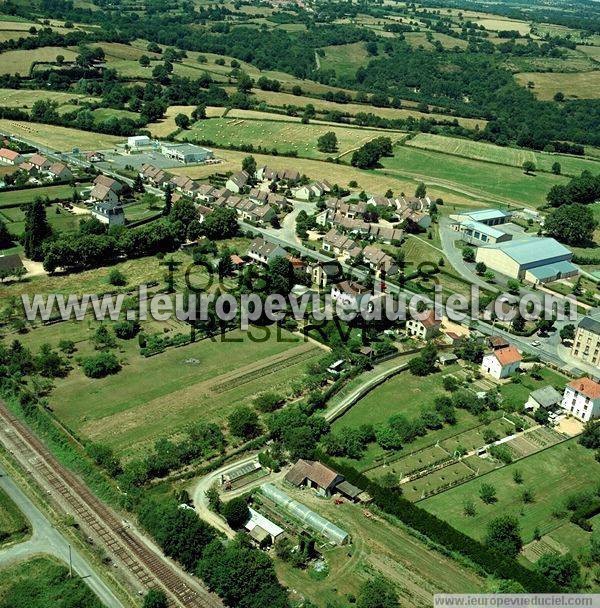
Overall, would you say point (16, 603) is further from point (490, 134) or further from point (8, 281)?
point (490, 134)

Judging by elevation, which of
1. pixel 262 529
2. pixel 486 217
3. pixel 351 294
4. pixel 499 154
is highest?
pixel 499 154

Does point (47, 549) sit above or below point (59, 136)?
below

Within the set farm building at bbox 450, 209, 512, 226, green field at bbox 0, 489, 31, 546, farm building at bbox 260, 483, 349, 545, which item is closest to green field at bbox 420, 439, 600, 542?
farm building at bbox 260, 483, 349, 545

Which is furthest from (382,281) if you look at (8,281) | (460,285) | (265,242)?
(8,281)

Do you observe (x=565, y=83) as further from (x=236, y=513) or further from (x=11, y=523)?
(x=11, y=523)

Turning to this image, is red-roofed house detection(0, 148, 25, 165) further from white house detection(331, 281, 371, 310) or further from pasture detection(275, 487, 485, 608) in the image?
pasture detection(275, 487, 485, 608)

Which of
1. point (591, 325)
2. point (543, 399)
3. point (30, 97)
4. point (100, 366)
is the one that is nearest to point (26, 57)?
point (30, 97)
